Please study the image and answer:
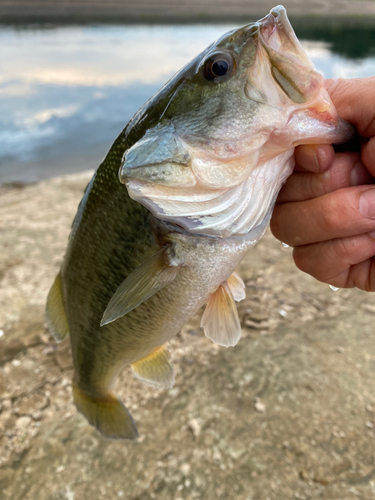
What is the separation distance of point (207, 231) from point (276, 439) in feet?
5.13

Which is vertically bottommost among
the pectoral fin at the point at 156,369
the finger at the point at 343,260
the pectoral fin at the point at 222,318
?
the pectoral fin at the point at 156,369

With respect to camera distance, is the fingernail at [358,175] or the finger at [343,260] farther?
the finger at [343,260]

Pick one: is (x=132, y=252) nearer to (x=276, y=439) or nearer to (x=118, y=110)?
(x=276, y=439)

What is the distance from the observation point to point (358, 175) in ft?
3.92

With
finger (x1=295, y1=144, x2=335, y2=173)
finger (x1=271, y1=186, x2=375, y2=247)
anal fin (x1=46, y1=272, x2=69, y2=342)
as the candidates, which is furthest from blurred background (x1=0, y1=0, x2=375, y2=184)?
finger (x1=295, y1=144, x2=335, y2=173)

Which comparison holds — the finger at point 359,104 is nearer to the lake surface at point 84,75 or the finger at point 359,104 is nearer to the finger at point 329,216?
the finger at point 329,216

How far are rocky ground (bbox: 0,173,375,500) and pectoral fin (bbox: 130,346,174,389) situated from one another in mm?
634

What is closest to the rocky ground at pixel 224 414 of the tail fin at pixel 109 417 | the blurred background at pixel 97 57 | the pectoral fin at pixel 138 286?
the tail fin at pixel 109 417

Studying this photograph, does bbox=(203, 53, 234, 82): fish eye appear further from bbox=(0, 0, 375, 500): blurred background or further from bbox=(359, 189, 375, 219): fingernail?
bbox=(0, 0, 375, 500): blurred background

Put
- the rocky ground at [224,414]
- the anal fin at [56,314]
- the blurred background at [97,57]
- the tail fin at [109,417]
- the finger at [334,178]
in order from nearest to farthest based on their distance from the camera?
1. the finger at [334,178]
2. the anal fin at [56,314]
3. the tail fin at [109,417]
4. the rocky ground at [224,414]
5. the blurred background at [97,57]

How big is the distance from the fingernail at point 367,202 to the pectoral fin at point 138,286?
649mm

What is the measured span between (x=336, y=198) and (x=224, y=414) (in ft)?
5.26

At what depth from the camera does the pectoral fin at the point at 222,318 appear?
1.38 m

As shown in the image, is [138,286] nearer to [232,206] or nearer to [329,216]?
[232,206]
